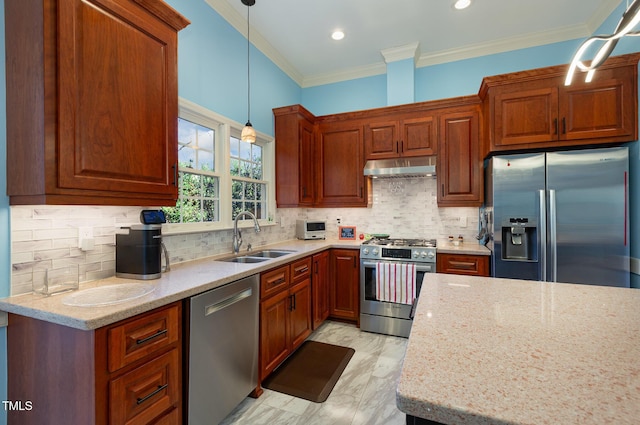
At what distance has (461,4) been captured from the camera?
2.62 m

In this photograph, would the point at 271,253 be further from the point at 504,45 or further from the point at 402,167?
the point at 504,45

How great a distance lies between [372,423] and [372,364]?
2.23 ft

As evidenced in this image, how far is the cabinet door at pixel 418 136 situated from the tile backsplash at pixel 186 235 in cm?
42

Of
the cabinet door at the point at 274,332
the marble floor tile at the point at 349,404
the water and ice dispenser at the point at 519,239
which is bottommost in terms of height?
the marble floor tile at the point at 349,404

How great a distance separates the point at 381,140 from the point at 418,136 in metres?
0.43

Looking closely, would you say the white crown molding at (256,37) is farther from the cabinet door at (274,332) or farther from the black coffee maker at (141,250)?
the cabinet door at (274,332)

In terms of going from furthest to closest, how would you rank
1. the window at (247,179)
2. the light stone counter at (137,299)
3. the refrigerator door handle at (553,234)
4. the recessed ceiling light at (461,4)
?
the window at (247,179) < the recessed ceiling light at (461,4) < the refrigerator door handle at (553,234) < the light stone counter at (137,299)

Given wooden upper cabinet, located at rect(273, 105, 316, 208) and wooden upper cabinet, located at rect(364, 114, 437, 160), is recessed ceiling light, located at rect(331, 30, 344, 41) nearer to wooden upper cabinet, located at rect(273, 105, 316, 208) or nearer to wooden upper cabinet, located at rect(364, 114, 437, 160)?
wooden upper cabinet, located at rect(273, 105, 316, 208)

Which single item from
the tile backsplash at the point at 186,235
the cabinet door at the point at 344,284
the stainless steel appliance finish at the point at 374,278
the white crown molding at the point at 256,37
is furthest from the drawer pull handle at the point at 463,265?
the white crown molding at the point at 256,37

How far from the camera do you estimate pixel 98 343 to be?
3.61 feet

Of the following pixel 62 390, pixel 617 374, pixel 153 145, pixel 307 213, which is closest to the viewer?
pixel 617 374

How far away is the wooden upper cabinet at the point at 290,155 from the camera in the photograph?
11.1 feet

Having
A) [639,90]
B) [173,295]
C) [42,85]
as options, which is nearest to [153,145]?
[42,85]

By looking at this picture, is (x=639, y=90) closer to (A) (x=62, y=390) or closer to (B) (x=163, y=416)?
(B) (x=163, y=416)
